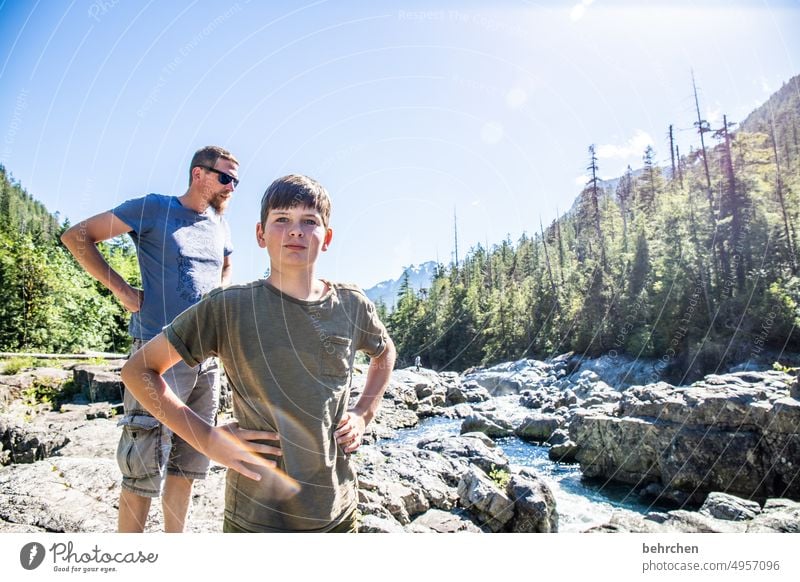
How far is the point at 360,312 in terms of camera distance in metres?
1.37

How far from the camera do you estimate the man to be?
1.60m

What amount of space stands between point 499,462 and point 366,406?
6.04 metres

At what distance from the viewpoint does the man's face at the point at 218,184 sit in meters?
1.87

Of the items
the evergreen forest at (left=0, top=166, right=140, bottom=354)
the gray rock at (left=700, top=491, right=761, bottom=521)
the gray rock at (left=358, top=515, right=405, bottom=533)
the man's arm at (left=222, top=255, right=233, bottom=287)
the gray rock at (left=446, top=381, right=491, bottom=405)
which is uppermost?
the evergreen forest at (left=0, top=166, right=140, bottom=354)

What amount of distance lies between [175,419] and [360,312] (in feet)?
1.91

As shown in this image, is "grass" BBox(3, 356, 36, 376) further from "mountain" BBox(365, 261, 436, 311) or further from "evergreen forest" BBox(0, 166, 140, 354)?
"mountain" BBox(365, 261, 436, 311)

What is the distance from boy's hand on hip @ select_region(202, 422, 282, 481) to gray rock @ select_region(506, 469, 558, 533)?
377cm

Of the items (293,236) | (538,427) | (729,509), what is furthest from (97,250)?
(538,427)

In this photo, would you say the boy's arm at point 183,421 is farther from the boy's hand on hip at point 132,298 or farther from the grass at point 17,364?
the grass at point 17,364

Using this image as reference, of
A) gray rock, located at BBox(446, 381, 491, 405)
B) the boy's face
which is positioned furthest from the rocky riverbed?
gray rock, located at BBox(446, 381, 491, 405)

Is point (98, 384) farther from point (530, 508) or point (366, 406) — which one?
point (366, 406)
